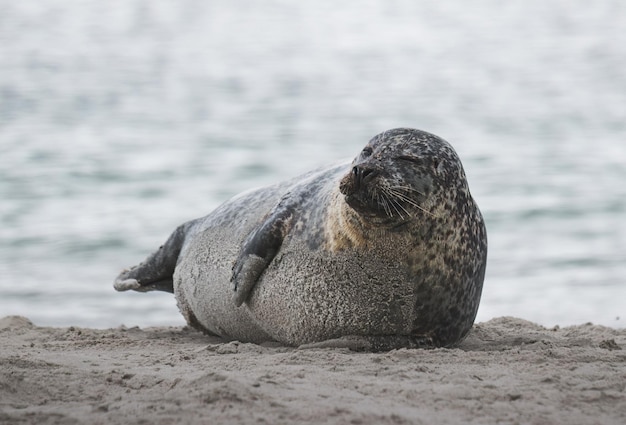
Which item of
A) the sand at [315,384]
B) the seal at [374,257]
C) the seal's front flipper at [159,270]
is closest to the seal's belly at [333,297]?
the seal at [374,257]

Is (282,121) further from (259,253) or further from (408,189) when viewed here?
(408,189)

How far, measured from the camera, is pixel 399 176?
437 cm

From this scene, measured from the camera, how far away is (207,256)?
5.47 m

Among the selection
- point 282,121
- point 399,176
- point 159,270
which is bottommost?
point 159,270

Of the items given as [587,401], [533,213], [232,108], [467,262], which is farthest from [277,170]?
[587,401]

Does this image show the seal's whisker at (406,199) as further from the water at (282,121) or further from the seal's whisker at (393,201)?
the water at (282,121)

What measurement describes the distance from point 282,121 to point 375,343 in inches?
508

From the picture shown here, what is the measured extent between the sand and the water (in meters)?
2.95

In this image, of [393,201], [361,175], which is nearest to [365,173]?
[361,175]

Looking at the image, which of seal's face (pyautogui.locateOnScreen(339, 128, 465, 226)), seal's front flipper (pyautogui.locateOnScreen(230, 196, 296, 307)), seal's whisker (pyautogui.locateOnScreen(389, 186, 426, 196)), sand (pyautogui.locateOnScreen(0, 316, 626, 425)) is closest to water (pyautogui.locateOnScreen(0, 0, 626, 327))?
seal's front flipper (pyautogui.locateOnScreen(230, 196, 296, 307))

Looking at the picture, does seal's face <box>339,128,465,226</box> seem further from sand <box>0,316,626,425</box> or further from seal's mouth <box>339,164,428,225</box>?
sand <box>0,316,626,425</box>

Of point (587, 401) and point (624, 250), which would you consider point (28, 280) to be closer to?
point (624, 250)

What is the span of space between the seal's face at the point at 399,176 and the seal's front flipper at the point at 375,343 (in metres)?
0.52

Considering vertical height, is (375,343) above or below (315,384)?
above
